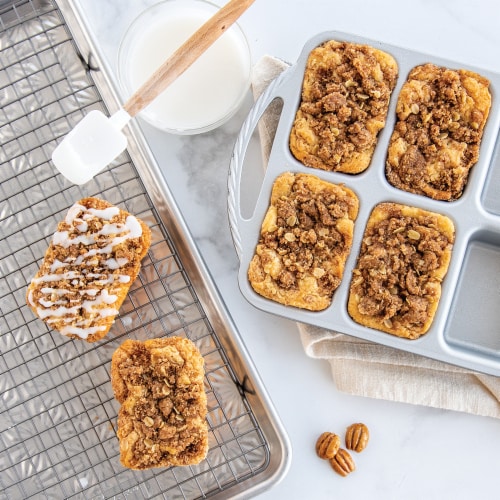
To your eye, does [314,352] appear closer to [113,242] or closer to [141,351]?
[141,351]

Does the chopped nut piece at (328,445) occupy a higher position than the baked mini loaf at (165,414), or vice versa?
the baked mini loaf at (165,414)

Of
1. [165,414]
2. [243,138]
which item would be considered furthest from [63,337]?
[243,138]

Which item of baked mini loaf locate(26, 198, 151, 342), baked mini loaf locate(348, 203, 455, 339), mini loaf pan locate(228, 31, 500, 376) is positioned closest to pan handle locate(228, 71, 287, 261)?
mini loaf pan locate(228, 31, 500, 376)

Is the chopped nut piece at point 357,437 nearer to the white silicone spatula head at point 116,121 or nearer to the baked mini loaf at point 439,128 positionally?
the baked mini loaf at point 439,128

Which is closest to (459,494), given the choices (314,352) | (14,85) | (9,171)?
(314,352)

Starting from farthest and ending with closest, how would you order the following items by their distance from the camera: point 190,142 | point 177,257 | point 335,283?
point 190,142 < point 177,257 < point 335,283

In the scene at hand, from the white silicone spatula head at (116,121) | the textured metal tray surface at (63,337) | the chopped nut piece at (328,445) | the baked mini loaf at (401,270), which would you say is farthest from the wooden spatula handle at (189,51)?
the chopped nut piece at (328,445)

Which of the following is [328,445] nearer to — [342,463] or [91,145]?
[342,463]
